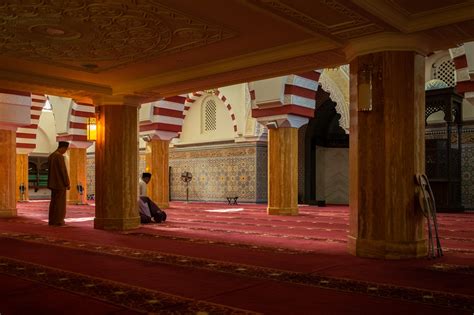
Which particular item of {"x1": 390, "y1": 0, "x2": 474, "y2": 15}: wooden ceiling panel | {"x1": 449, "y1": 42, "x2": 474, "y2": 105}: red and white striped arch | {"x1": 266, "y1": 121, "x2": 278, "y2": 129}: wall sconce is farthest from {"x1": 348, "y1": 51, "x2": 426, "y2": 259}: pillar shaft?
{"x1": 266, "y1": 121, "x2": 278, "y2": 129}: wall sconce

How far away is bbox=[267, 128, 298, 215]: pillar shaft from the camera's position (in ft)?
35.4

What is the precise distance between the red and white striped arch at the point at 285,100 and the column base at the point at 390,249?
18.8 ft

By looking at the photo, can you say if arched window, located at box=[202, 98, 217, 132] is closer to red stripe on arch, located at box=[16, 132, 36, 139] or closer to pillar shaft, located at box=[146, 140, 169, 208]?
pillar shaft, located at box=[146, 140, 169, 208]

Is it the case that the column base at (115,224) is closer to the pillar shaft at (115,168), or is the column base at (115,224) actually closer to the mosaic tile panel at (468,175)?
the pillar shaft at (115,168)

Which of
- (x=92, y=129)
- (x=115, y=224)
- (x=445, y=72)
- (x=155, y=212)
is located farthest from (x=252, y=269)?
(x=445, y=72)

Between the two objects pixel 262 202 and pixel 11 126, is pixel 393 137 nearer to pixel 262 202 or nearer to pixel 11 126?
pixel 11 126

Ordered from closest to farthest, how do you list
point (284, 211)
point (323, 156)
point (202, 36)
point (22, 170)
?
1. point (202, 36)
2. point (284, 211)
3. point (323, 156)
4. point (22, 170)

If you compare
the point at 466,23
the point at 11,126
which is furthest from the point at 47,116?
the point at 466,23

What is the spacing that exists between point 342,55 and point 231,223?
3.91 m

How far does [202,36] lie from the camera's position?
219 inches

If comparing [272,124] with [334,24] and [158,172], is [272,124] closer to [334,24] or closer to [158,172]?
[158,172]

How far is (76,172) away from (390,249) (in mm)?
11907

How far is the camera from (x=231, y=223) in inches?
346

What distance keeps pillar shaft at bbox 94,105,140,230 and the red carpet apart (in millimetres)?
438
